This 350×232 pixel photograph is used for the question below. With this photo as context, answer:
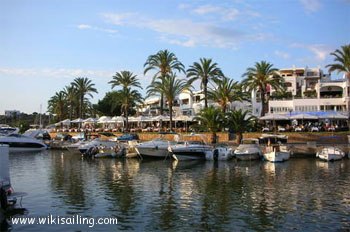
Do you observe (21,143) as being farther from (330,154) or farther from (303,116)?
(330,154)

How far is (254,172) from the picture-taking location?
131ft

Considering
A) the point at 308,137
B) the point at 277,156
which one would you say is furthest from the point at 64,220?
the point at 308,137

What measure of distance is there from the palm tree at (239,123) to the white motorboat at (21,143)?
33783mm

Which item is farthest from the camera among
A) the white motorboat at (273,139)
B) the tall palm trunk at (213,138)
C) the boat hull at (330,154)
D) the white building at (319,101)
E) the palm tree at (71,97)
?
the palm tree at (71,97)

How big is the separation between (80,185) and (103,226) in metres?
12.6

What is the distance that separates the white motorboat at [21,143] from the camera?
68294 millimetres

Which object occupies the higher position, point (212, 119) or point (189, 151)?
point (212, 119)

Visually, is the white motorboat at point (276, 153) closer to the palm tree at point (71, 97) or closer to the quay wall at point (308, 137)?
the quay wall at point (308, 137)

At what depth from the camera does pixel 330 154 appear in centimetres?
4969

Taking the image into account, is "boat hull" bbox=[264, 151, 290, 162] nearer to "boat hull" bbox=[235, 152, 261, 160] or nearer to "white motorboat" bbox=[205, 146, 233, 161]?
"boat hull" bbox=[235, 152, 261, 160]

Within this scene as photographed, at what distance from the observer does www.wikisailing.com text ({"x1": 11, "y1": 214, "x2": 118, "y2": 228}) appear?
2019cm

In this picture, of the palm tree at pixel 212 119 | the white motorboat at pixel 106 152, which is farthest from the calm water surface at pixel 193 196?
the palm tree at pixel 212 119

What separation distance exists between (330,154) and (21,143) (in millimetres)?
48804

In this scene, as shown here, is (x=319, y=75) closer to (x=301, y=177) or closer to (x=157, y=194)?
(x=301, y=177)
